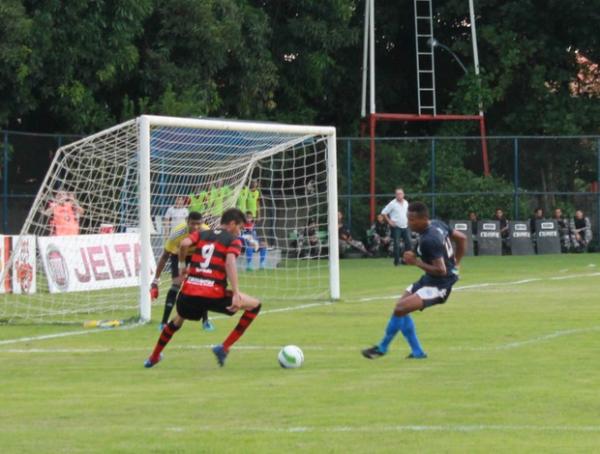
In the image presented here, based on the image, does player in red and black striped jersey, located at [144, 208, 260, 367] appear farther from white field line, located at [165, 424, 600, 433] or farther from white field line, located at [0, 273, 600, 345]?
white field line, located at [165, 424, 600, 433]

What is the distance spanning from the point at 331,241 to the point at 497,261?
46.5 feet

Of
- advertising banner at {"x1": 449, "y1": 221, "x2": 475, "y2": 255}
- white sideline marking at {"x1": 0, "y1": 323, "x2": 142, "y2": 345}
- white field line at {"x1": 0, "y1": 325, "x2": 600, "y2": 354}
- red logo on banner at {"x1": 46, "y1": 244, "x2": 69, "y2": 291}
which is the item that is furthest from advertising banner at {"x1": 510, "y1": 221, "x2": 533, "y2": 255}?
white field line at {"x1": 0, "y1": 325, "x2": 600, "y2": 354}

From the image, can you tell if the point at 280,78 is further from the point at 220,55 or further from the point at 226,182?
the point at 226,182

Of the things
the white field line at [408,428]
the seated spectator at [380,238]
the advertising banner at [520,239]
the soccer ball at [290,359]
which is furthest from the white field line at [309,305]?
the advertising banner at [520,239]

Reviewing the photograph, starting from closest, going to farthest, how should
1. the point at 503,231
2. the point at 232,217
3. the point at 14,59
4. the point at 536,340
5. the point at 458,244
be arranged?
1. the point at 232,217
2. the point at 458,244
3. the point at 536,340
4. the point at 14,59
5. the point at 503,231

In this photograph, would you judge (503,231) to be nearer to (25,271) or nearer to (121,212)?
(121,212)

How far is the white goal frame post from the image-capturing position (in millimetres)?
18672

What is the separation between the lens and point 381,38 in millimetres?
47625

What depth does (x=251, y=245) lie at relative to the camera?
95.8 ft

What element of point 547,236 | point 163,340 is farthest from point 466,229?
point 163,340

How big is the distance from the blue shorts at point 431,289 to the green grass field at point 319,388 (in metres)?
0.62

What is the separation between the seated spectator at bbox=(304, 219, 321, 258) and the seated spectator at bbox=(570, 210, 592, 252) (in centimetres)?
1287

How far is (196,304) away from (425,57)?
3383cm

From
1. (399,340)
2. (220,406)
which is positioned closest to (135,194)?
(399,340)
